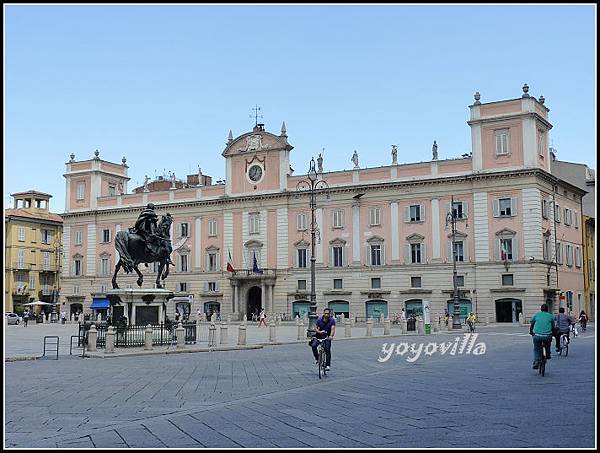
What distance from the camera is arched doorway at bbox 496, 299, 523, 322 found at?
53.2 meters

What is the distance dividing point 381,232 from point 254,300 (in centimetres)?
1368

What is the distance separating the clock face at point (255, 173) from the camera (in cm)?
6562

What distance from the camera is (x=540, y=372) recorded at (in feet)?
51.9

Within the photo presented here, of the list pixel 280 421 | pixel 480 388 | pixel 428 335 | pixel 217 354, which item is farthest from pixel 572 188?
pixel 280 421

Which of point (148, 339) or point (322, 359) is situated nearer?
point (322, 359)

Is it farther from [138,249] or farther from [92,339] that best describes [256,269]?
[92,339]

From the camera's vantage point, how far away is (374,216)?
6012cm

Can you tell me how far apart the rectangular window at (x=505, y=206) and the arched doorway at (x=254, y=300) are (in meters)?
22.4

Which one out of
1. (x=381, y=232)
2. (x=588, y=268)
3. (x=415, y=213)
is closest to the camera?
(x=415, y=213)

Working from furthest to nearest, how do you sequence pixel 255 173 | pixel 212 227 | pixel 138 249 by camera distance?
pixel 212 227, pixel 255 173, pixel 138 249

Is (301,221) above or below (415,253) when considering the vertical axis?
above

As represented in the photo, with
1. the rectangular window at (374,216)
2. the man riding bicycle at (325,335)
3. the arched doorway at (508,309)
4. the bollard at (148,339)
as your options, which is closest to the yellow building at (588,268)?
the arched doorway at (508,309)

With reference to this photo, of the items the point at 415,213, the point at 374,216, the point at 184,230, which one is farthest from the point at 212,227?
the point at 415,213

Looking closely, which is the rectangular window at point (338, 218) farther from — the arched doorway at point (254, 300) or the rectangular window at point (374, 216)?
the arched doorway at point (254, 300)
